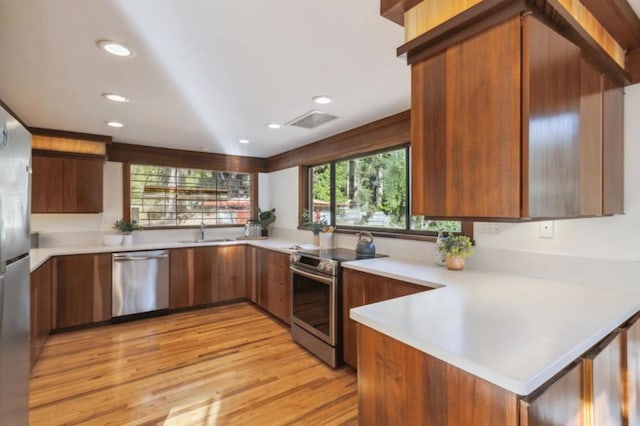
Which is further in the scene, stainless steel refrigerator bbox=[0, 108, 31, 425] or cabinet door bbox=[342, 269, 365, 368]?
cabinet door bbox=[342, 269, 365, 368]

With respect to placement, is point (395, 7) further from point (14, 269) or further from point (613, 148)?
point (14, 269)

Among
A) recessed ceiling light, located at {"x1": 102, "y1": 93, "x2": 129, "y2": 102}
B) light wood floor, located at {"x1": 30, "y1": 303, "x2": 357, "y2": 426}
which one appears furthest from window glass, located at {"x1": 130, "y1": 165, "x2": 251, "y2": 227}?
recessed ceiling light, located at {"x1": 102, "y1": 93, "x2": 129, "y2": 102}

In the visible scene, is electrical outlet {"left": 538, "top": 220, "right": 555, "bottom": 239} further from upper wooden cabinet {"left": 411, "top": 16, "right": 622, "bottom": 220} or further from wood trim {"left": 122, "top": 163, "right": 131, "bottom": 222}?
wood trim {"left": 122, "top": 163, "right": 131, "bottom": 222}

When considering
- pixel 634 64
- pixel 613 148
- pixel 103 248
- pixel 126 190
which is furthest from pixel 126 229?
pixel 634 64

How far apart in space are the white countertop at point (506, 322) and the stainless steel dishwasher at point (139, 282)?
128 inches

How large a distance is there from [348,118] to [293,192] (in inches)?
72.8

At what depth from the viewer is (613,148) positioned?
5.44 feet

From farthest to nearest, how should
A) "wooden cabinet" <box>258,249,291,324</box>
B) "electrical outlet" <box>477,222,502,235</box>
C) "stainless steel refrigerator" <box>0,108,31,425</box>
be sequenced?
"wooden cabinet" <box>258,249,291,324</box>
"electrical outlet" <box>477,222,502,235</box>
"stainless steel refrigerator" <box>0,108,31,425</box>

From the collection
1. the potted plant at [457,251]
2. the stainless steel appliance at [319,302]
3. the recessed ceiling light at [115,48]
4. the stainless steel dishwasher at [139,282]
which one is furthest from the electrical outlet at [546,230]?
the stainless steel dishwasher at [139,282]

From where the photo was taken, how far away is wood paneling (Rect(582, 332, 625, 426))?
1084 mm

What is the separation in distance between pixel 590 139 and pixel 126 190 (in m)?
4.61

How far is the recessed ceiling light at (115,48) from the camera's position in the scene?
167 centimetres

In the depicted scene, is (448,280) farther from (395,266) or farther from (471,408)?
(471,408)

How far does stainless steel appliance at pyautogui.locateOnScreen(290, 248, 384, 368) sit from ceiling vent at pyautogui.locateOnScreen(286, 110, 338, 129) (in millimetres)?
1260
